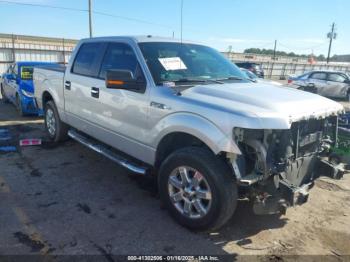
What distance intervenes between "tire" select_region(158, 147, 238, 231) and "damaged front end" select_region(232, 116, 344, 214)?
16cm

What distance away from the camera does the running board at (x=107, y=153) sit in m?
4.14

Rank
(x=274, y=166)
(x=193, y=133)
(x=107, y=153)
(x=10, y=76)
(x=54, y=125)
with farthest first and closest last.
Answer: (x=10, y=76), (x=54, y=125), (x=107, y=153), (x=193, y=133), (x=274, y=166)

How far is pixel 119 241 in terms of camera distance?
3377 millimetres

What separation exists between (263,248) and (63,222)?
2.18 m

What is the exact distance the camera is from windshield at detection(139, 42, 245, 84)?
405 centimetres

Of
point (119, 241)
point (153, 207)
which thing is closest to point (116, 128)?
point (153, 207)

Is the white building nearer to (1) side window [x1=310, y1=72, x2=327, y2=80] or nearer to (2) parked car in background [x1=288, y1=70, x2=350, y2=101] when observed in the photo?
(2) parked car in background [x1=288, y1=70, x2=350, y2=101]

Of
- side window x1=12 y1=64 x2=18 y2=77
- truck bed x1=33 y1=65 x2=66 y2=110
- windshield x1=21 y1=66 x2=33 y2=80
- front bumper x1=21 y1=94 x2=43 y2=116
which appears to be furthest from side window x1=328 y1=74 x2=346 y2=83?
truck bed x1=33 y1=65 x2=66 y2=110

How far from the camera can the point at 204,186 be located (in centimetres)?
343

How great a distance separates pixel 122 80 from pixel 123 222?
161 centimetres

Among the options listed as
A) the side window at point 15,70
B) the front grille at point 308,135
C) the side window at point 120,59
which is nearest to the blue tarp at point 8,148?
the side window at point 120,59

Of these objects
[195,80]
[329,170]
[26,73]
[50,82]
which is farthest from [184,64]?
[26,73]

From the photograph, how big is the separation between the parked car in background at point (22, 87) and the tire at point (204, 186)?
235 inches

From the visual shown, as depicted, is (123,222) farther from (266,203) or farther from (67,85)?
(67,85)
